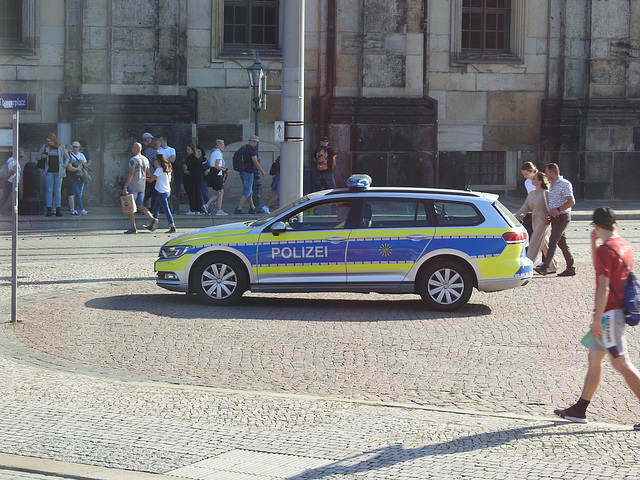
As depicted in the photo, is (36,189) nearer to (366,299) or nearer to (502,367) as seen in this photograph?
(366,299)

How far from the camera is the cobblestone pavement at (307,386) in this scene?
23.0 feet

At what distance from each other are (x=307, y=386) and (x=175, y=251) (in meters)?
4.61

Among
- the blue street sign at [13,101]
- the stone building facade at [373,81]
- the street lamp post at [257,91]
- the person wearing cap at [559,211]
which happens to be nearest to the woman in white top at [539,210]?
the person wearing cap at [559,211]

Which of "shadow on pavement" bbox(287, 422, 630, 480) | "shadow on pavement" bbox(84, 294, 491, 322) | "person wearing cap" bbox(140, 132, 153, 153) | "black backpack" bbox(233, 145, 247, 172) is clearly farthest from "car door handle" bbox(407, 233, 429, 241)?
"person wearing cap" bbox(140, 132, 153, 153)

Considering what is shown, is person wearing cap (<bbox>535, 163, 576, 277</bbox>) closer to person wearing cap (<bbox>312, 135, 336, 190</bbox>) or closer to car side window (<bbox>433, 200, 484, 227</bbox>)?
car side window (<bbox>433, 200, 484, 227</bbox>)

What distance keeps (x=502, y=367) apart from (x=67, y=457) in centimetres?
446

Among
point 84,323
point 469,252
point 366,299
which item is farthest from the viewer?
point 366,299

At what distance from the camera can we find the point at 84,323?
40.5 feet

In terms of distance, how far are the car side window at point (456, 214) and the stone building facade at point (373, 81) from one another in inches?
611

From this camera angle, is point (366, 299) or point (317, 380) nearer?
point (317, 380)

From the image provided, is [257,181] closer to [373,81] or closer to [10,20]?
[373,81]

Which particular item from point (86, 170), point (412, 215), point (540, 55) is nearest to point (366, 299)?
point (412, 215)

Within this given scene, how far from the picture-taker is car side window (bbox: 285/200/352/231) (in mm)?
13391

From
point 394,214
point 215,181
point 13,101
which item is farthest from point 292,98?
point 215,181
